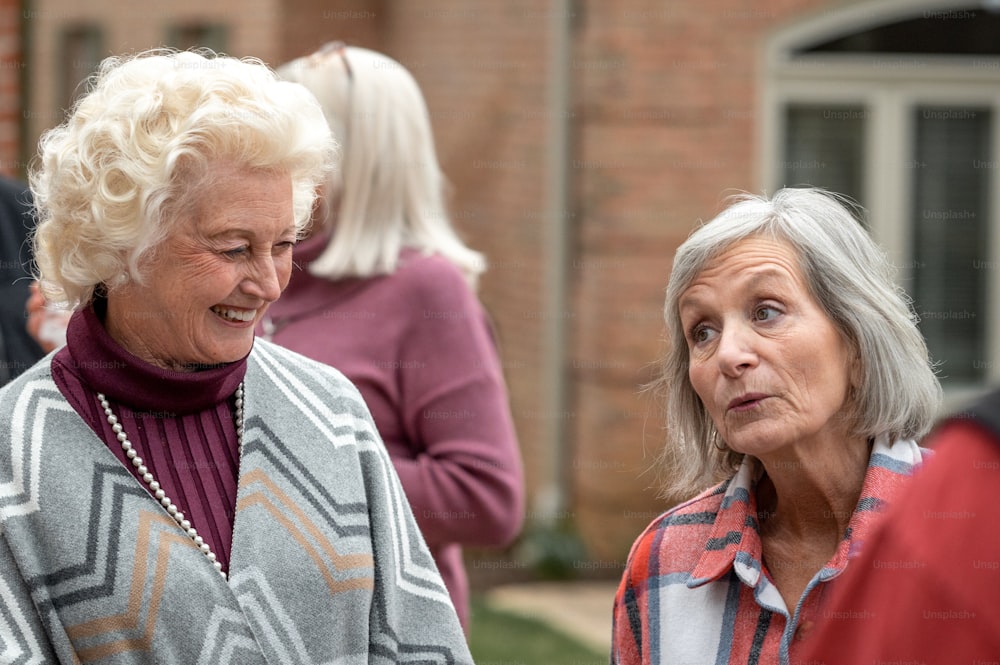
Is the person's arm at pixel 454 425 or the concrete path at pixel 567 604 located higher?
the person's arm at pixel 454 425

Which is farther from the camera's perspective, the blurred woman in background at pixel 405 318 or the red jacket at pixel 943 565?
the blurred woman in background at pixel 405 318

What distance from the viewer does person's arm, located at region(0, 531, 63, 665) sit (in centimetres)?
194

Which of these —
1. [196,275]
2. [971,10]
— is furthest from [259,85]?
[971,10]

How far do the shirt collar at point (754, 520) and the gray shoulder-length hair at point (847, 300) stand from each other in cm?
4

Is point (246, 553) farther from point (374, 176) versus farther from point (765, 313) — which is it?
point (374, 176)

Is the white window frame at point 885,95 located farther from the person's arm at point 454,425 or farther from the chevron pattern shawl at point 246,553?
the chevron pattern shawl at point 246,553

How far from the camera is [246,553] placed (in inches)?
83.2

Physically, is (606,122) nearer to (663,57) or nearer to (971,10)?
(663,57)

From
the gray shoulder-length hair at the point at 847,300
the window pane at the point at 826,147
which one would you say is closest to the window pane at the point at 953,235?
the window pane at the point at 826,147

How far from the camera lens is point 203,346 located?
2193 millimetres

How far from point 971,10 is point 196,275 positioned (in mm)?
7432

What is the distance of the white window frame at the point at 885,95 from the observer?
8320 millimetres

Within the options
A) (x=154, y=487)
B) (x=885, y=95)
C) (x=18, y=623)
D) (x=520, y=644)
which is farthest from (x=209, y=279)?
(x=885, y=95)

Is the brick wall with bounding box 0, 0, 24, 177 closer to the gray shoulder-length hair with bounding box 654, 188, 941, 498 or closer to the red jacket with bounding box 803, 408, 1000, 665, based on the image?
the gray shoulder-length hair with bounding box 654, 188, 941, 498
